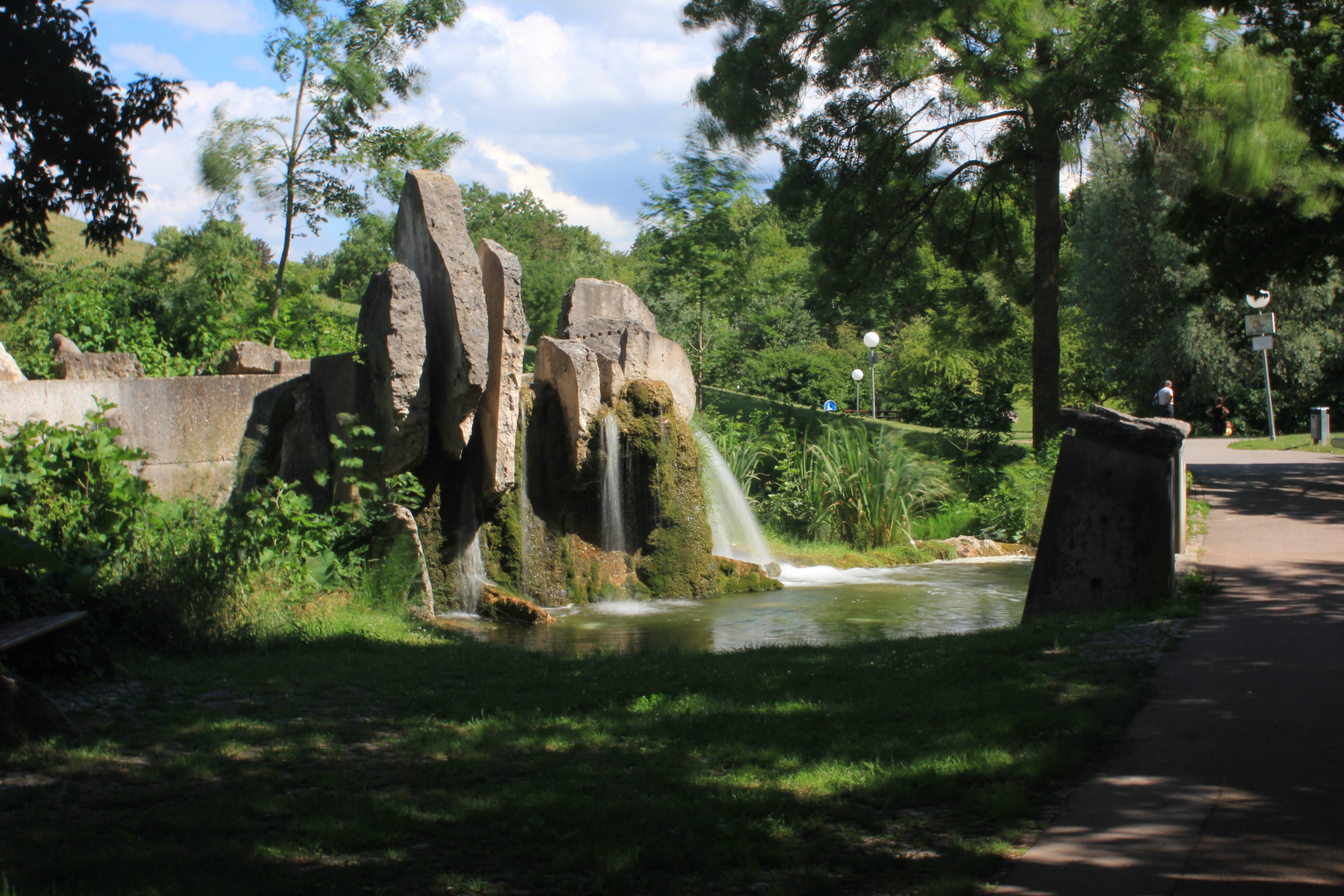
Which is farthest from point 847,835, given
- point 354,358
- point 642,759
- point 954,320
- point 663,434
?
point 954,320

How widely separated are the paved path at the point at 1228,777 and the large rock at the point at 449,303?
588 cm

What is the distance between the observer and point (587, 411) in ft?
35.2

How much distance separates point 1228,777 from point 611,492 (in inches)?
306

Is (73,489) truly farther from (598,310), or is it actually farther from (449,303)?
(598,310)

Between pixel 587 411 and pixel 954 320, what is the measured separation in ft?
38.3

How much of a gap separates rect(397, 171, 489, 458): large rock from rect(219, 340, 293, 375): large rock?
2438 mm

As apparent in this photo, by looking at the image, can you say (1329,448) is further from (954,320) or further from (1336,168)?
(1336,168)

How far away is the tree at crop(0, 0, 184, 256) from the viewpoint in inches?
293

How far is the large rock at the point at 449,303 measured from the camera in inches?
351

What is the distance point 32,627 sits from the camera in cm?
495

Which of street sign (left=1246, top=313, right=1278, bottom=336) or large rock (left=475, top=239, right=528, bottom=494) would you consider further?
street sign (left=1246, top=313, right=1278, bottom=336)

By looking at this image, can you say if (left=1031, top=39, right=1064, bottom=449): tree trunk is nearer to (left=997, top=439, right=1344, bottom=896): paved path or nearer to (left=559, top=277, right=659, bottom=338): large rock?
(left=559, top=277, right=659, bottom=338): large rock

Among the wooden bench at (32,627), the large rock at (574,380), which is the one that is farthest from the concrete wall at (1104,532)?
the wooden bench at (32,627)

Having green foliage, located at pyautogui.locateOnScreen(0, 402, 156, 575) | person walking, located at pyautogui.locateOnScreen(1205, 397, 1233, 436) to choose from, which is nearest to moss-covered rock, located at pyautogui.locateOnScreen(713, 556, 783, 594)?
green foliage, located at pyautogui.locateOnScreen(0, 402, 156, 575)
